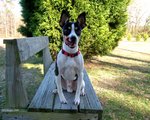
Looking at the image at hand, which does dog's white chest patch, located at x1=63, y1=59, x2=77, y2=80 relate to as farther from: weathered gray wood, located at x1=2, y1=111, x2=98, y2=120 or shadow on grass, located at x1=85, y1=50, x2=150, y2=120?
shadow on grass, located at x1=85, y1=50, x2=150, y2=120

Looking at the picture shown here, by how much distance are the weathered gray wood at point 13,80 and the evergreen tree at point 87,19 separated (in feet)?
18.7

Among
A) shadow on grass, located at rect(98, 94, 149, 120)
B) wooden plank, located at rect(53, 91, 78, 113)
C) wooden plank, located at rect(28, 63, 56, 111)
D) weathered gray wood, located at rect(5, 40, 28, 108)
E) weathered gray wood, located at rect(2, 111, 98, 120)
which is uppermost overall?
weathered gray wood, located at rect(5, 40, 28, 108)

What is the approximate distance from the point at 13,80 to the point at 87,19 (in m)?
6.16

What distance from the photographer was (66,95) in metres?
3.55

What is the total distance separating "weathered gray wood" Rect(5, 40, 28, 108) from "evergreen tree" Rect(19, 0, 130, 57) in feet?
18.7

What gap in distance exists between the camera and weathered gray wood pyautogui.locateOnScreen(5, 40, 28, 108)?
2.73m

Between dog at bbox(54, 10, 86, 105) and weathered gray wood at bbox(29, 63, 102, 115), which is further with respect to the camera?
dog at bbox(54, 10, 86, 105)

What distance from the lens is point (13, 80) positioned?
2836mm

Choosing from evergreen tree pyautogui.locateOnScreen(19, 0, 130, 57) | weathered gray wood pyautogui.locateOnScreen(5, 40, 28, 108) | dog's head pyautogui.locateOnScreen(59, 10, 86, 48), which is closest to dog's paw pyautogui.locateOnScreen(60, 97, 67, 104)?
weathered gray wood pyautogui.locateOnScreen(5, 40, 28, 108)

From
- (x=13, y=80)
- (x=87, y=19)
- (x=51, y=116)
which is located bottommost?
(x=51, y=116)

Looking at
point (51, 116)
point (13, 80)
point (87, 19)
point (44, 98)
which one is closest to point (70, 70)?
point (44, 98)

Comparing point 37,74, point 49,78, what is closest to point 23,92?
point 49,78

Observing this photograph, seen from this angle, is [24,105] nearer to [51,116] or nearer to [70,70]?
[51,116]

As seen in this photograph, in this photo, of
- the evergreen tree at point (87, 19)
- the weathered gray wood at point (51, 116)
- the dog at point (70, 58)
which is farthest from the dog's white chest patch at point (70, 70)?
the evergreen tree at point (87, 19)
